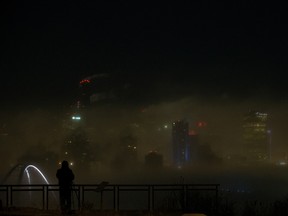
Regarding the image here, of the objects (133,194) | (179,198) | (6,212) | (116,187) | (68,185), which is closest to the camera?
(6,212)

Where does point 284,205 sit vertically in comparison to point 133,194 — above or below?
above

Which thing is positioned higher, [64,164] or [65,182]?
[64,164]

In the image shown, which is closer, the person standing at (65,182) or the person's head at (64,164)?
the person's head at (64,164)

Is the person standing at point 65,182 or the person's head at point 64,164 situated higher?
the person's head at point 64,164

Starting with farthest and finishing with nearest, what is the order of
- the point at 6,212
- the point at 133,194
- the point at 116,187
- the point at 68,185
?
the point at 133,194 → the point at 116,187 → the point at 68,185 → the point at 6,212

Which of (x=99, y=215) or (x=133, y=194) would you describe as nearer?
(x=99, y=215)

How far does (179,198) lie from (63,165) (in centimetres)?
529

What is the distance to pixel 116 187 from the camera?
77.0ft

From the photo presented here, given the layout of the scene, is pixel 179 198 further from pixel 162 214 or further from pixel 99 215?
pixel 99 215

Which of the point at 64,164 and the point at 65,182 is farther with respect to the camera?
the point at 65,182

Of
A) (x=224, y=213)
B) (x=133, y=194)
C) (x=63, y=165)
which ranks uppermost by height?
(x=63, y=165)

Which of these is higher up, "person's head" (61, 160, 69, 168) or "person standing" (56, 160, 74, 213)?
"person's head" (61, 160, 69, 168)

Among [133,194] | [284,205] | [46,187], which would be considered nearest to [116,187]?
[46,187]

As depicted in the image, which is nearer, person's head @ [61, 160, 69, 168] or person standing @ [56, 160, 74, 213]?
person's head @ [61, 160, 69, 168]
